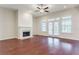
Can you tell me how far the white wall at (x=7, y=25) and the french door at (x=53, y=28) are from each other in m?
4.15

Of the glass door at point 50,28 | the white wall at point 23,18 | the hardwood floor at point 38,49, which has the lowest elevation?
the hardwood floor at point 38,49

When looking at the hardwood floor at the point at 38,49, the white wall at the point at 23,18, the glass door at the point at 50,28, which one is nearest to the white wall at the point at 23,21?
the white wall at the point at 23,18

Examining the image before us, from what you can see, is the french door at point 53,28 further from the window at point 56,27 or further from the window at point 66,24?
the window at point 66,24

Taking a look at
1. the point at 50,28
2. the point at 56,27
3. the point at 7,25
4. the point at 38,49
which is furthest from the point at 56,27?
the point at 38,49

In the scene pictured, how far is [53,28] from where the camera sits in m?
8.62

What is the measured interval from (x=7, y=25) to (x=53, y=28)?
460 centimetres

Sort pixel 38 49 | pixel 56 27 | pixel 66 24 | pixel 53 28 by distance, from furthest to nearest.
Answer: pixel 53 28
pixel 56 27
pixel 66 24
pixel 38 49

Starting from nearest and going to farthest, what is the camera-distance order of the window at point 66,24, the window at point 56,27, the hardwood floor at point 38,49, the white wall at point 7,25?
1. the hardwood floor at point 38,49
2. the white wall at point 7,25
3. the window at point 66,24
4. the window at point 56,27

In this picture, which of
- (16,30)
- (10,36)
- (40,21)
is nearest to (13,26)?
(16,30)

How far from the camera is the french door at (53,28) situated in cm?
822

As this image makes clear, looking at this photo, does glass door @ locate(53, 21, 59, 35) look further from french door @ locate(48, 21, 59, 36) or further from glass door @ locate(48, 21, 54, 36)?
glass door @ locate(48, 21, 54, 36)

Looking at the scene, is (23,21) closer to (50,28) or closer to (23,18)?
(23,18)

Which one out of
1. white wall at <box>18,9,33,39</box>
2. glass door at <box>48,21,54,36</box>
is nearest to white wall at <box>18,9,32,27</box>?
white wall at <box>18,9,33,39</box>
